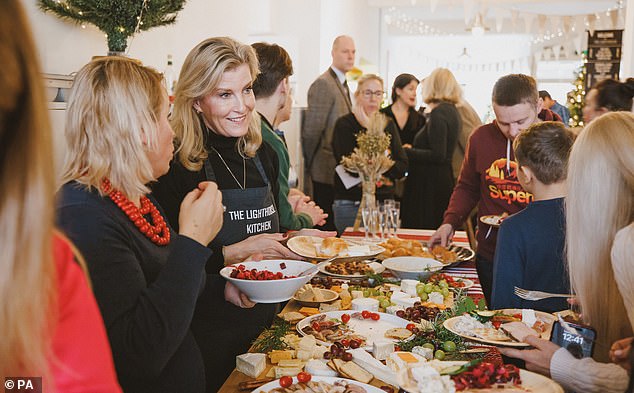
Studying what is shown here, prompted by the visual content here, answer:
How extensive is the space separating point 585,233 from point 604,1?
43.0ft

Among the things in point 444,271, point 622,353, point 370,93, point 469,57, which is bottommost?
point 444,271

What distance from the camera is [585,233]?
1760 mm

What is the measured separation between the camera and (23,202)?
2.11 feet

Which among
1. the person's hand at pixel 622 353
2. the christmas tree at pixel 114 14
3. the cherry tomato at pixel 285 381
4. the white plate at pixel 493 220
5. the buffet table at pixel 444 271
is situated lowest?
the buffet table at pixel 444 271

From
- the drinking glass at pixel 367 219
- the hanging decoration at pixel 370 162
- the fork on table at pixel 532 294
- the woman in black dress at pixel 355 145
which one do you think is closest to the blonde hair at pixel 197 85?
the fork on table at pixel 532 294

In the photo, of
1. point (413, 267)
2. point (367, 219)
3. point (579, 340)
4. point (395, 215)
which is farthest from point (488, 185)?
point (579, 340)

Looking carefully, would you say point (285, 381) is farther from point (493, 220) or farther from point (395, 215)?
point (395, 215)

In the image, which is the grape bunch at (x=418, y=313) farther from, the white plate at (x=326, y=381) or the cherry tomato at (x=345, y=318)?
the white plate at (x=326, y=381)

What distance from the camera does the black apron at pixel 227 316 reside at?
2.04 metres

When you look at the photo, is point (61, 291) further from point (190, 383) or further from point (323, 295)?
point (323, 295)

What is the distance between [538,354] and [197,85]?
1.42 meters

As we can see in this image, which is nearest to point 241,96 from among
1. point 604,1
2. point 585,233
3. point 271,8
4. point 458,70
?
point 585,233

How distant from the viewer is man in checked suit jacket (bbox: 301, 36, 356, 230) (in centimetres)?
592

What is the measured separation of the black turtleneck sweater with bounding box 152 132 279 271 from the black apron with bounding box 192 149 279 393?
0.04 metres
